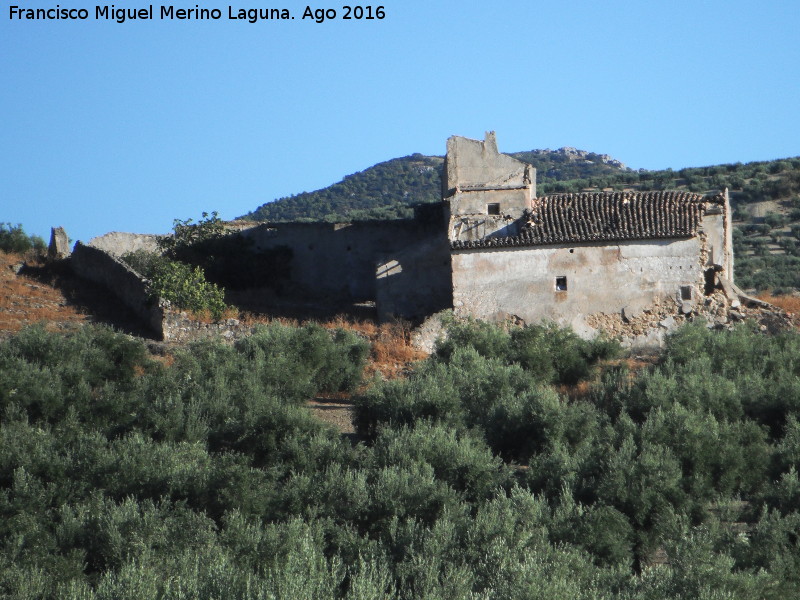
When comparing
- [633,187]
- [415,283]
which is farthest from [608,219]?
[633,187]

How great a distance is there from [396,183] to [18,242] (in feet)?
133

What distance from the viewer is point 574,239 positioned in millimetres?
31312

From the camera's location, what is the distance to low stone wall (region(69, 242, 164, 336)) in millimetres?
29875

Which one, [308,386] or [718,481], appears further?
[308,386]

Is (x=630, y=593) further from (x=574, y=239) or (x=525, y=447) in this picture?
(x=574, y=239)

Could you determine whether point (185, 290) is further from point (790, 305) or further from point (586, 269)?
point (790, 305)

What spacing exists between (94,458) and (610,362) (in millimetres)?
13735

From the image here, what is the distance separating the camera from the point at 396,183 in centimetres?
7762

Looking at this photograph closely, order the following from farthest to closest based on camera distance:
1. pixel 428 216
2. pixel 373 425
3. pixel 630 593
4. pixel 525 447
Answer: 1. pixel 428 216
2. pixel 373 425
3. pixel 525 447
4. pixel 630 593

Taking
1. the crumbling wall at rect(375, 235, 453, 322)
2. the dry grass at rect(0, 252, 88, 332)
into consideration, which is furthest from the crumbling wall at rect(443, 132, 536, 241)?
the dry grass at rect(0, 252, 88, 332)

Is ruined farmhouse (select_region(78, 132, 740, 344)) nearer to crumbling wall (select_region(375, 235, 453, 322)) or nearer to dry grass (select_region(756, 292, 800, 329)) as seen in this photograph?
crumbling wall (select_region(375, 235, 453, 322))

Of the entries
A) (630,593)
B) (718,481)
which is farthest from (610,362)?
(630,593)

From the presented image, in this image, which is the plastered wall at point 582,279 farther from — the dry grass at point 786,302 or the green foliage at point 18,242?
the green foliage at point 18,242

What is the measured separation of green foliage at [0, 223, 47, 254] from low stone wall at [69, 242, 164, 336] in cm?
269
